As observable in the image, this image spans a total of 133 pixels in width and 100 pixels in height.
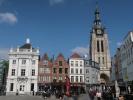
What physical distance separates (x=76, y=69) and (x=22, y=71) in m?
17.0

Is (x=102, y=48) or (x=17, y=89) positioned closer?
(x=17, y=89)

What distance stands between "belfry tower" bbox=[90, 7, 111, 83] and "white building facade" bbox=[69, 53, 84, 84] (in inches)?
1248

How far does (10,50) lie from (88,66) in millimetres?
26446

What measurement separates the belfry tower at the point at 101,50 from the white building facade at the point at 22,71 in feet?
143

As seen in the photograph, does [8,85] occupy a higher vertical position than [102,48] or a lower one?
lower

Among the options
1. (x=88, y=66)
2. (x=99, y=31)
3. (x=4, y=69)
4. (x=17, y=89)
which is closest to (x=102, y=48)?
(x=99, y=31)

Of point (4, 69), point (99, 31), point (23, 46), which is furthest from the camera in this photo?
point (99, 31)

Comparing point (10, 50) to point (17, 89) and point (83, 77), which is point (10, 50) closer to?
point (17, 89)

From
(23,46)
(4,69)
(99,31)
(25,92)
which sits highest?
(99,31)

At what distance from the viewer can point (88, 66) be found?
7631 cm

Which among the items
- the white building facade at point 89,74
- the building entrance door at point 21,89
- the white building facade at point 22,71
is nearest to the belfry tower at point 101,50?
the white building facade at point 89,74

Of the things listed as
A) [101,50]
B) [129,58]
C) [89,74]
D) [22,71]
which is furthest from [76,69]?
[101,50]

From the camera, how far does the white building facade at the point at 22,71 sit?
64062 millimetres

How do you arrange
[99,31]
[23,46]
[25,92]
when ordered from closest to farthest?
[25,92] < [23,46] < [99,31]
